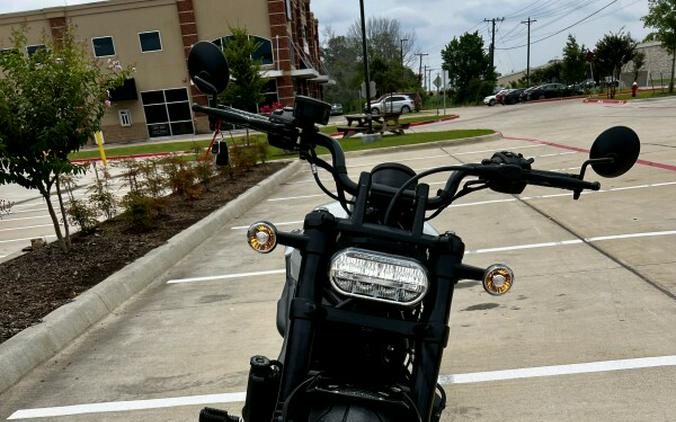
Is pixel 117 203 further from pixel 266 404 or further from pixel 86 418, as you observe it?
pixel 266 404

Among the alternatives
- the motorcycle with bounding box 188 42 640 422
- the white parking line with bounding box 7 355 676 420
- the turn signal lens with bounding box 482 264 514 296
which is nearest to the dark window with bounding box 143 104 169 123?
the white parking line with bounding box 7 355 676 420

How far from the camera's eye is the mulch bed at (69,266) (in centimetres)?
470

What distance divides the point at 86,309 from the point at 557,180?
4237 mm

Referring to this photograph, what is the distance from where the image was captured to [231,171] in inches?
516

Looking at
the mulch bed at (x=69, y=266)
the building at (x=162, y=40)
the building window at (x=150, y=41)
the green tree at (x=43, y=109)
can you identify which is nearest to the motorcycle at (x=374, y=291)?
the mulch bed at (x=69, y=266)

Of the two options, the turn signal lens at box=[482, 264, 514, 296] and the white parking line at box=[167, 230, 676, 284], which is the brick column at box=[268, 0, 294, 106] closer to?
the white parking line at box=[167, 230, 676, 284]

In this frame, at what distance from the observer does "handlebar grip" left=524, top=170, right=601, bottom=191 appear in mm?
1850

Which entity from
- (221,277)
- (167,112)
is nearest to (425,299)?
(221,277)

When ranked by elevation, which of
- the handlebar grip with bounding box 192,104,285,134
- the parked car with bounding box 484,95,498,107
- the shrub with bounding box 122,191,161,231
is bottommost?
the parked car with bounding box 484,95,498,107

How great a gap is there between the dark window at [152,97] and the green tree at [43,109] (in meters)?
36.1

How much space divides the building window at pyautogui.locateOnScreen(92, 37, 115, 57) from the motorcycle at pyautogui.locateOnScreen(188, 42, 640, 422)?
42.1 m

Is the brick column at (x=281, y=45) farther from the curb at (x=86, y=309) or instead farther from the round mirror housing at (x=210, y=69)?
the round mirror housing at (x=210, y=69)

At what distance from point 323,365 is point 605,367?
250 centimetres

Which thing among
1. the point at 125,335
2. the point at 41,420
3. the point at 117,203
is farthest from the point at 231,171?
the point at 41,420
